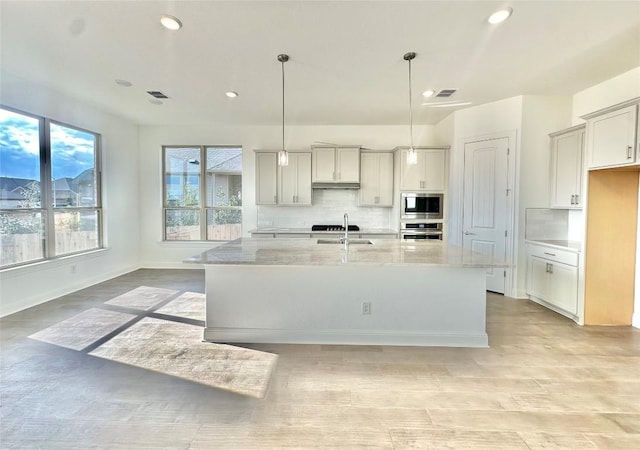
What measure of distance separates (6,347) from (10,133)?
254cm

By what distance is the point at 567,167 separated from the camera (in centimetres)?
386

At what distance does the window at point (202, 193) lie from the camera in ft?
19.7

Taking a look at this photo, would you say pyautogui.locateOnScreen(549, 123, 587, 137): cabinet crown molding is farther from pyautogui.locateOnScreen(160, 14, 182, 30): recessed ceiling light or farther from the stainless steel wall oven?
pyautogui.locateOnScreen(160, 14, 182, 30): recessed ceiling light

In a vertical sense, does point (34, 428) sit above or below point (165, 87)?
below

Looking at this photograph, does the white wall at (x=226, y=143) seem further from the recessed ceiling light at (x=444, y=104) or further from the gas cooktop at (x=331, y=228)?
the recessed ceiling light at (x=444, y=104)

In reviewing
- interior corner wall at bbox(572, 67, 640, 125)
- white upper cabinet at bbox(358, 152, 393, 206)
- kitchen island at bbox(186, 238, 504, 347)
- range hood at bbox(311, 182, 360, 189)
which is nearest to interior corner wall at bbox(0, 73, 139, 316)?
kitchen island at bbox(186, 238, 504, 347)

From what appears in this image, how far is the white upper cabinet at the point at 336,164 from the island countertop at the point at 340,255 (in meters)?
2.18

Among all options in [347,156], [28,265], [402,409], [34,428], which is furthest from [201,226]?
[402,409]

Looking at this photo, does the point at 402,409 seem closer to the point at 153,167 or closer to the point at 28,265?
the point at 28,265

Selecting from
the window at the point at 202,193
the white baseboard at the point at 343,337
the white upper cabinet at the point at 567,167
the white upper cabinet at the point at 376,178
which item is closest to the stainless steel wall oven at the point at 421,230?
the white upper cabinet at the point at 376,178

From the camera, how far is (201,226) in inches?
237

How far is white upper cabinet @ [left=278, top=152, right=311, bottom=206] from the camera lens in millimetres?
5512

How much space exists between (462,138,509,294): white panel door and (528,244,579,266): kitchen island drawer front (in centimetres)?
37

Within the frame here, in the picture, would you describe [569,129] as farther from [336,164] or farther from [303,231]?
[303,231]
